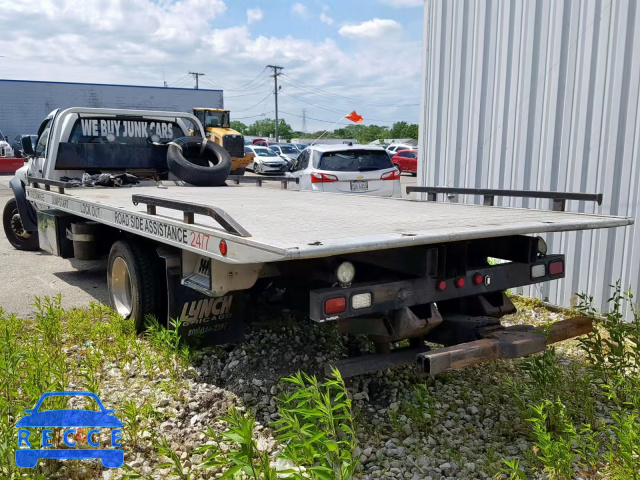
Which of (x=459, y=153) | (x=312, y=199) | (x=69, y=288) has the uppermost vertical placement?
(x=459, y=153)

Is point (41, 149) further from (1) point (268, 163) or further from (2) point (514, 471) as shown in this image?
(1) point (268, 163)

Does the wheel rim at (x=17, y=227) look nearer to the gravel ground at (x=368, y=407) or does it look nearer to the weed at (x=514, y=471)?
the gravel ground at (x=368, y=407)

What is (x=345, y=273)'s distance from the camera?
339 centimetres

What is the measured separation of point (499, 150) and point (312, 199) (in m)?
2.49

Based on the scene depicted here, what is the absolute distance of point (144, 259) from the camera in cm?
509

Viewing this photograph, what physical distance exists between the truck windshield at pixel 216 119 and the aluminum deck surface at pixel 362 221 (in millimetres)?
24709

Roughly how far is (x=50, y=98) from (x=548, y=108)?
4548 cm

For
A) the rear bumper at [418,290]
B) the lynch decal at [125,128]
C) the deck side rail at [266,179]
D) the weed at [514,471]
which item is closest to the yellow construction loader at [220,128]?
the deck side rail at [266,179]

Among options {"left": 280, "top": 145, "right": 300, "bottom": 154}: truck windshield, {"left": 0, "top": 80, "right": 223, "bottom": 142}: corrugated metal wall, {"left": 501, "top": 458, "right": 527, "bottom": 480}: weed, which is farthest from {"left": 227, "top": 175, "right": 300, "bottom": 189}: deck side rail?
{"left": 0, "top": 80, "right": 223, "bottom": 142}: corrugated metal wall

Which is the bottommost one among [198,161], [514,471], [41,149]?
[514,471]

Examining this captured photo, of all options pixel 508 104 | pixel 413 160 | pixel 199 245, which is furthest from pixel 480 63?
pixel 413 160

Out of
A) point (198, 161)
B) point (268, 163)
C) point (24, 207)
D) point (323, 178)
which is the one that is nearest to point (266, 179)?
point (198, 161)

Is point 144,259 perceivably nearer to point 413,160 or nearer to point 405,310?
point 405,310

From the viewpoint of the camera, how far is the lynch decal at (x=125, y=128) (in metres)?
7.91
